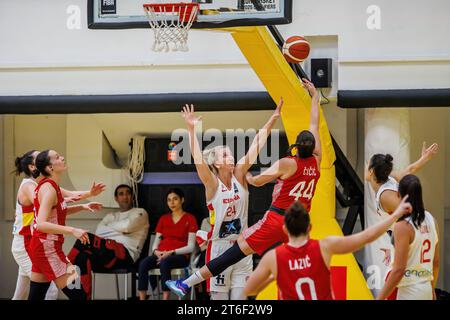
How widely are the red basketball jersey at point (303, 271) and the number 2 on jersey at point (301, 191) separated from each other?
2500 millimetres

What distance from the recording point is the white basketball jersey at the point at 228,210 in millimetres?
8805

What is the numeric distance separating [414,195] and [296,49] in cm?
298

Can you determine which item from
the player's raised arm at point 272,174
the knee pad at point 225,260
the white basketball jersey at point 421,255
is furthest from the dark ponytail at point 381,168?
the knee pad at point 225,260

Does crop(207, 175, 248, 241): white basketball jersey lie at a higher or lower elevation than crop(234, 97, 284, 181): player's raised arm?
lower

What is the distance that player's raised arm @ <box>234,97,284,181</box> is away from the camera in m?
8.68

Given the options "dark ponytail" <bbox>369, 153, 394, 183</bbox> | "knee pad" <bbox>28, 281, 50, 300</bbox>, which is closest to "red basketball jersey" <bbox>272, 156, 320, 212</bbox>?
"dark ponytail" <bbox>369, 153, 394, 183</bbox>

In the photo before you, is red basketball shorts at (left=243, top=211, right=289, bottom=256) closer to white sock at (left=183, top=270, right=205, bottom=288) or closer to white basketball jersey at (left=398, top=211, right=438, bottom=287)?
white sock at (left=183, top=270, right=205, bottom=288)

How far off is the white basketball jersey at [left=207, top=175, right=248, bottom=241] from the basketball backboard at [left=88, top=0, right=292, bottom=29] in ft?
4.75

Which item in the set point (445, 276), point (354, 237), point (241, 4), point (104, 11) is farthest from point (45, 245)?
point (445, 276)

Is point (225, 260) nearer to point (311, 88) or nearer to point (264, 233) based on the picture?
point (264, 233)

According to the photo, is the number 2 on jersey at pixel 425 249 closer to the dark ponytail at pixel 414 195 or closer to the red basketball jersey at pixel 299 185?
the dark ponytail at pixel 414 195
